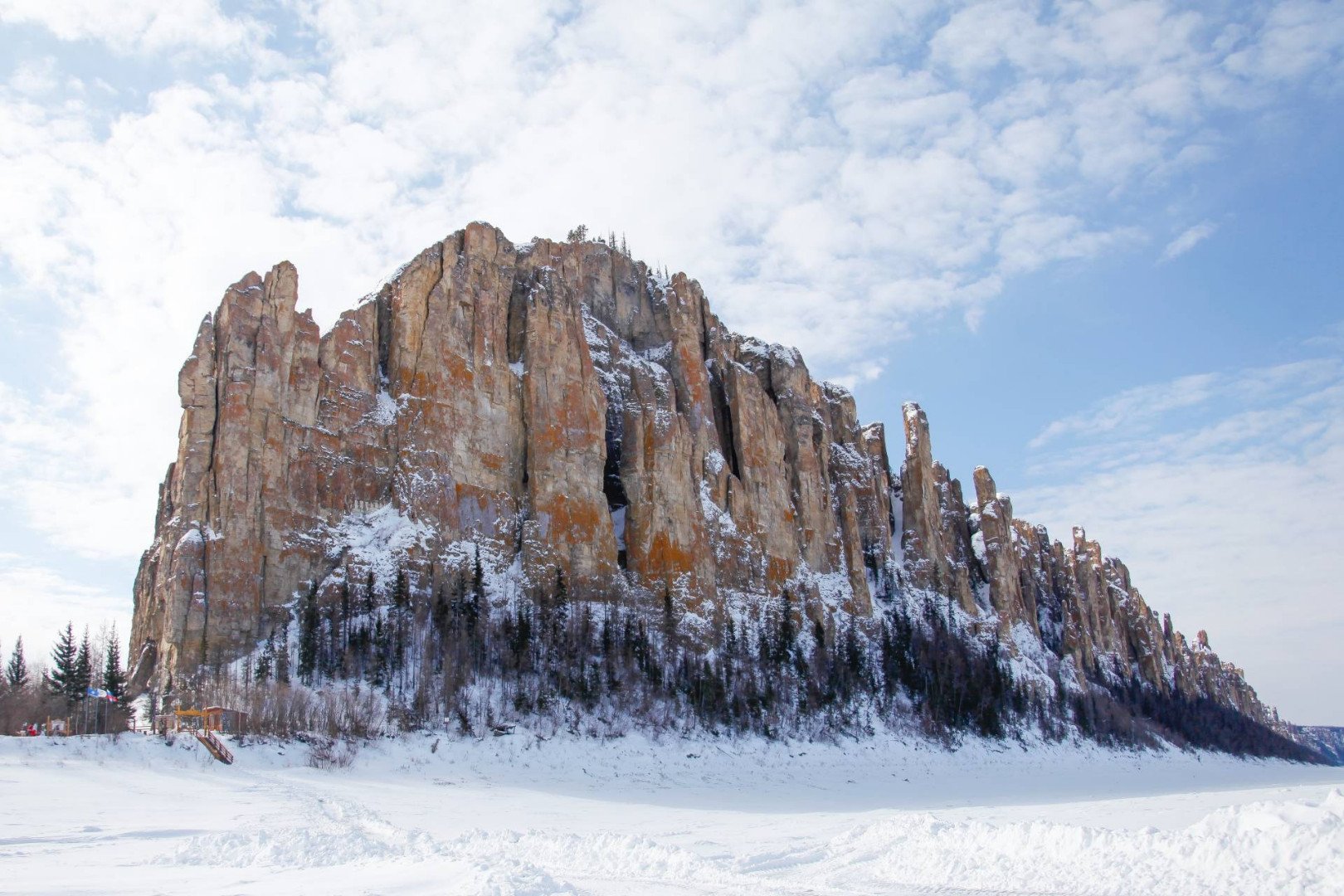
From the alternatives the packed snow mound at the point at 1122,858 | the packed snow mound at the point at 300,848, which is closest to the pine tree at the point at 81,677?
the packed snow mound at the point at 300,848

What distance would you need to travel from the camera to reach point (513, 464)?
273 ft

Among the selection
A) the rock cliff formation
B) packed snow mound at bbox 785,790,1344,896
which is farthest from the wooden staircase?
packed snow mound at bbox 785,790,1344,896

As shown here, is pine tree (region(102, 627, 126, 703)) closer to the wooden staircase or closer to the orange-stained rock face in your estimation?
the orange-stained rock face

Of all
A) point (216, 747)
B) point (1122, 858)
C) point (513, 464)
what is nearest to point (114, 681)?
point (216, 747)

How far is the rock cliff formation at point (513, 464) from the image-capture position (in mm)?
69125

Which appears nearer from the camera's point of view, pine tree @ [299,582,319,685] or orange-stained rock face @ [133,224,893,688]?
pine tree @ [299,582,319,685]

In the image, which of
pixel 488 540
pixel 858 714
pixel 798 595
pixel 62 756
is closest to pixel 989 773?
pixel 858 714

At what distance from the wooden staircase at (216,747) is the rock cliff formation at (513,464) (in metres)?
20.7

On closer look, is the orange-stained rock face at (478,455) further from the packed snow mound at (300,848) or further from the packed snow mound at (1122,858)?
the packed snow mound at (1122,858)

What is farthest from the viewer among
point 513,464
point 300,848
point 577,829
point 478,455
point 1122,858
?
point 513,464

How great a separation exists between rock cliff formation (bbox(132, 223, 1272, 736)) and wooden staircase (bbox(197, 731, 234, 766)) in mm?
20693

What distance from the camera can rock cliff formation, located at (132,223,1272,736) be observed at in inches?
2721

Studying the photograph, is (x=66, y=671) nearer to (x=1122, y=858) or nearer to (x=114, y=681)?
(x=114, y=681)

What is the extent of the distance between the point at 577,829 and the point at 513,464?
5510 cm
